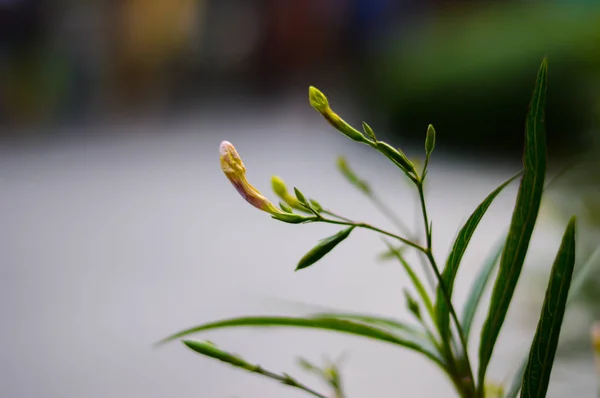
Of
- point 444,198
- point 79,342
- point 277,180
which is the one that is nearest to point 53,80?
point 444,198

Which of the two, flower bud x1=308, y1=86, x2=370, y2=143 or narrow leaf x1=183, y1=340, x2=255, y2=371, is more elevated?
flower bud x1=308, y1=86, x2=370, y2=143

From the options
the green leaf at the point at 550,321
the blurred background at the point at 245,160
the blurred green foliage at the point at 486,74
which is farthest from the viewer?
the blurred green foliage at the point at 486,74

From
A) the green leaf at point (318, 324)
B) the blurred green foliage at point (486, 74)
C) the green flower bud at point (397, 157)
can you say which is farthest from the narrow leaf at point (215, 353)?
the blurred green foliage at point (486, 74)

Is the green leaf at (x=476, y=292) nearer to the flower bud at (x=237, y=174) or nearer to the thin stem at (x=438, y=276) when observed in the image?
the thin stem at (x=438, y=276)

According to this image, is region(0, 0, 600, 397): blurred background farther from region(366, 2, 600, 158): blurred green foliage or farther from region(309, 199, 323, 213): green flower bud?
region(309, 199, 323, 213): green flower bud

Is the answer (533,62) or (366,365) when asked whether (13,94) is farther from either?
(366,365)

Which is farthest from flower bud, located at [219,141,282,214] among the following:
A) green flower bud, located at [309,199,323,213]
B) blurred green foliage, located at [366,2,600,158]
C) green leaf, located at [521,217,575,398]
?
blurred green foliage, located at [366,2,600,158]
